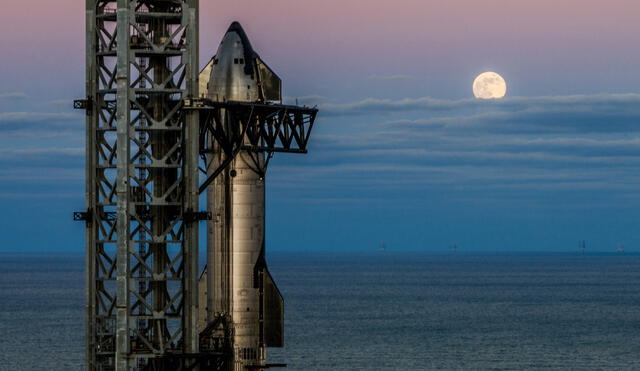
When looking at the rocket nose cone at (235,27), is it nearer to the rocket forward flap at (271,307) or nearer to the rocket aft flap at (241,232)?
the rocket aft flap at (241,232)

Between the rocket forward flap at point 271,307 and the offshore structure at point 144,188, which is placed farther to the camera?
→ the rocket forward flap at point 271,307

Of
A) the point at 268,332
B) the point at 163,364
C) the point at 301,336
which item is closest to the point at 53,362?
the point at 301,336

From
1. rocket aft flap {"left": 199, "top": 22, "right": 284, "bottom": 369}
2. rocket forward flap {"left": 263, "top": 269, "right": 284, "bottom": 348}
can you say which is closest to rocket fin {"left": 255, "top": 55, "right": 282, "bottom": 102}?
rocket aft flap {"left": 199, "top": 22, "right": 284, "bottom": 369}

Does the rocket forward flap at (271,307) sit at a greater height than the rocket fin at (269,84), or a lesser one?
lesser

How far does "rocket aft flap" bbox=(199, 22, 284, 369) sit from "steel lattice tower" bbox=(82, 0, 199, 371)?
13.5m

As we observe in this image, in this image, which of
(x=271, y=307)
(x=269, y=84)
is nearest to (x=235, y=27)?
(x=269, y=84)

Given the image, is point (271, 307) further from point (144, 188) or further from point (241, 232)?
point (144, 188)

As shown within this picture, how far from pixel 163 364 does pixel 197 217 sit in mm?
6761

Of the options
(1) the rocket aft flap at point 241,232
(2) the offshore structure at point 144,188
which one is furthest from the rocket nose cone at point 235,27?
(2) the offshore structure at point 144,188

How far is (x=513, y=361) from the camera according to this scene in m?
135

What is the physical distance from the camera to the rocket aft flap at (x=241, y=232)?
72.0 metres

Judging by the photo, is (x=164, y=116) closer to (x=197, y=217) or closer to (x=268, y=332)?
(x=197, y=217)

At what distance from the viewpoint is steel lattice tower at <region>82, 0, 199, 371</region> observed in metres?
57.0

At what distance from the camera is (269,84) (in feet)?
237
